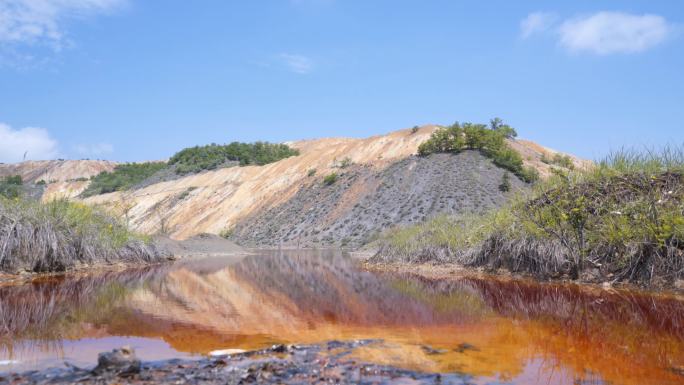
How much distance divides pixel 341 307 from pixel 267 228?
153 ft

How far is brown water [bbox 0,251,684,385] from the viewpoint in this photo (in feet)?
22.5

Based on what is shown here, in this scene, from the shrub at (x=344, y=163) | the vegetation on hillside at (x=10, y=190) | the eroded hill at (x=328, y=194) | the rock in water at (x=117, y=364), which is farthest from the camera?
the shrub at (x=344, y=163)

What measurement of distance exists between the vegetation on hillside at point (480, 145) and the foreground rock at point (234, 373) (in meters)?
47.2

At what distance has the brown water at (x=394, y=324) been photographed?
685 centimetres

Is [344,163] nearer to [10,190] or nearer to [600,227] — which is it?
[10,190]

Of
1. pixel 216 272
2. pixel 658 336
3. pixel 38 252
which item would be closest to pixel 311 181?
pixel 216 272

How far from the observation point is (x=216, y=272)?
22.8m

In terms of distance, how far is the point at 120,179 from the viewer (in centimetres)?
9906

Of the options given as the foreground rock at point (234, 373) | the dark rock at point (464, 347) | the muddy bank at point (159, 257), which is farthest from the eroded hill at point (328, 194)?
the dark rock at point (464, 347)

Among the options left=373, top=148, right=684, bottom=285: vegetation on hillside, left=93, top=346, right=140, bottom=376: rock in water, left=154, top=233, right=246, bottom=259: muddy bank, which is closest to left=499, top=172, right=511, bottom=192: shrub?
left=154, top=233, right=246, bottom=259: muddy bank

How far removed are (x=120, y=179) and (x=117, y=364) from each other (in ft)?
329

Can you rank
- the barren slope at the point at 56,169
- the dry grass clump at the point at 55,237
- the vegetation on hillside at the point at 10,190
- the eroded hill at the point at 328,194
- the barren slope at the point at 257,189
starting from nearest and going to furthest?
the dry grass clump at the point at 55,237 → the vegetation on hillside at the point at 10,190 → the eroded hill at the point at 328,194 → the barren slope at the point at 257,189 → the barren slope at the point at 56,169

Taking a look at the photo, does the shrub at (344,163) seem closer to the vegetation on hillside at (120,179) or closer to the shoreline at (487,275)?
the vegetation on hillside at (120,179)

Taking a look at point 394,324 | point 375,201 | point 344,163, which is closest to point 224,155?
point 344,163
